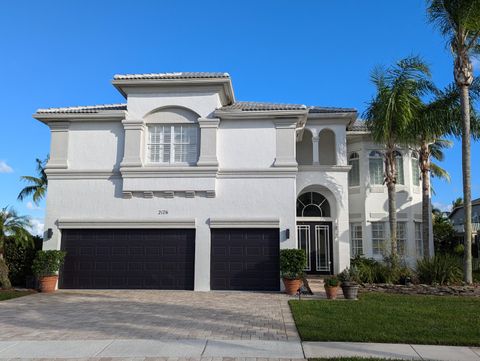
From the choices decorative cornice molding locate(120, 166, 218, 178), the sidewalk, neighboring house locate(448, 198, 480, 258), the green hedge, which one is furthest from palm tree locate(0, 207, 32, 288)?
neighboring house locate(448, 198, 480, 258)

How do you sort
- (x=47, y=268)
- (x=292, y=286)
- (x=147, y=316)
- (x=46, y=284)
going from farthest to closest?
(x=47, y=268), (x=46, y=284), (x=292, y=286), (x=147, y=316)

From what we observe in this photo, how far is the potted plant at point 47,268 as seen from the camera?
1580 centimetres

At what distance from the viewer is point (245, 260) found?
16344mm

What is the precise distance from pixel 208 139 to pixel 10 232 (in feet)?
26.6

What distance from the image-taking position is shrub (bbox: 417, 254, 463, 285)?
15.3 metres

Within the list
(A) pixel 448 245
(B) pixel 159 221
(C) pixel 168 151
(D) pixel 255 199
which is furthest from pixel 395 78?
(A) pixel 448 245

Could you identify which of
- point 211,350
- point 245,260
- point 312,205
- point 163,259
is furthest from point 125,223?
point 211,350

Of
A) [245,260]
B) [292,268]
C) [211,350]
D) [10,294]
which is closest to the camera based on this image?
[211,350]

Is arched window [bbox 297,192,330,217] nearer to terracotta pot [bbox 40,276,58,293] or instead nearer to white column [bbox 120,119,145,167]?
white column [bbox 120,119,145,167]

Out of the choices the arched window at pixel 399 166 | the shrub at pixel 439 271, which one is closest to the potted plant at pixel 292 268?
the shrub at pixel 439 271

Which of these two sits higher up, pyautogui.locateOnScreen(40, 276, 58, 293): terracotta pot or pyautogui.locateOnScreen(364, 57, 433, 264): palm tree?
pyautogui.locateOnScreen(364, 57, 433, 264): palm tree

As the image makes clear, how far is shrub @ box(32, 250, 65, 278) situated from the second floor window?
482cm

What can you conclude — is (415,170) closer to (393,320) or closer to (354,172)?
(354,172)

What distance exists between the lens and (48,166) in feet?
56.2
